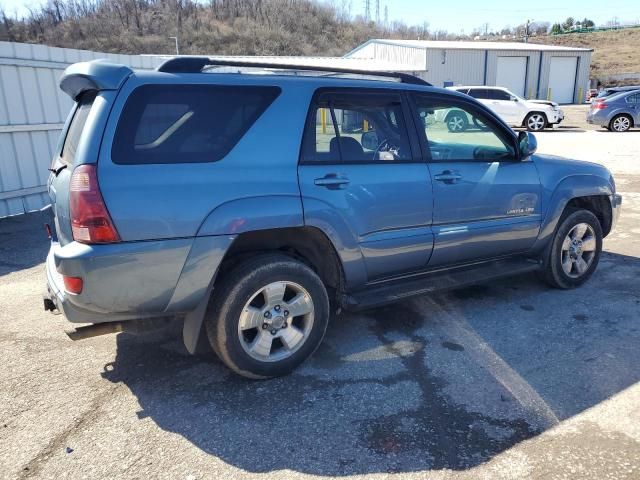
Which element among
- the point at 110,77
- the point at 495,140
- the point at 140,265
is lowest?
the point at 140,265

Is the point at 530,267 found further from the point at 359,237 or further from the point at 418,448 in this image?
the point at 418,448

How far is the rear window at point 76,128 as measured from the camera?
301cm

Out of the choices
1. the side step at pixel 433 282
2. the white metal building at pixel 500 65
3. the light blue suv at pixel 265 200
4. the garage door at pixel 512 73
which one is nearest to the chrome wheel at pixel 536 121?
the white metal building at pixel 500 65

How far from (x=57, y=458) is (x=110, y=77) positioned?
2.02 m

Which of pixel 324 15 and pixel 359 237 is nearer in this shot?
pixel 359 237

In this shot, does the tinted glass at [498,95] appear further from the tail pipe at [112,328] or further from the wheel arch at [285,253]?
the tail pipe at [112,328]

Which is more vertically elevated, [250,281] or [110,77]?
[110,77]

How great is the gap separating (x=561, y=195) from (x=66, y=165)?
3.96m

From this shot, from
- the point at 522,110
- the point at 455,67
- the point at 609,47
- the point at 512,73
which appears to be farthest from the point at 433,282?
the point at 609,47

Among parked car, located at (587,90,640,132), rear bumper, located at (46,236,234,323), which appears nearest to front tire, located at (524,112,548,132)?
parked car, located at (587,90,640,132)

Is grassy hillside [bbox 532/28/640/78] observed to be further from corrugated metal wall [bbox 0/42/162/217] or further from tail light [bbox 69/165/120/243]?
tail light [bbox 69/165/120/243]

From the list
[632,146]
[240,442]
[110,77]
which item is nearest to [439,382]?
[240,442]

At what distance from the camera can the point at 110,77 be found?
9.20 feet

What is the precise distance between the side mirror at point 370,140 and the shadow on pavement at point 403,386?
1.43m
